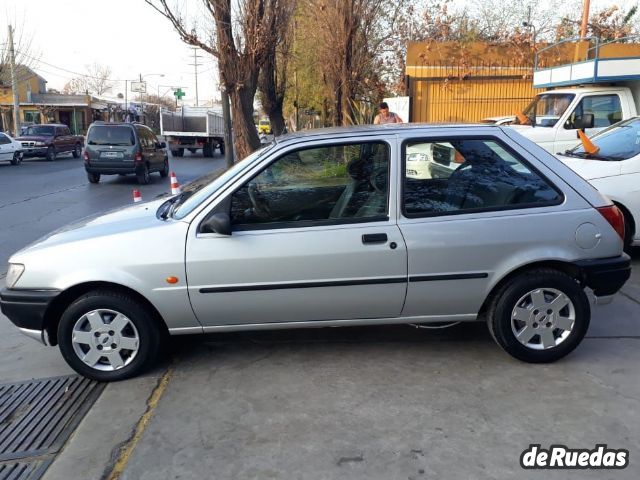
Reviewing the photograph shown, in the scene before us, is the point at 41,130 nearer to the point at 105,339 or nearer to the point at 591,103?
the point at 591,103

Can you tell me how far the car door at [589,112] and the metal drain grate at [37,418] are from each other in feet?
29.7

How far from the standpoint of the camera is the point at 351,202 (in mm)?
3963

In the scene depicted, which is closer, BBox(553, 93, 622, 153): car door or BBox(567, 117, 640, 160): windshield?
BBox(567, 117, 640, 160): windshield

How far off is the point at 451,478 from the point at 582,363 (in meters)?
1.78

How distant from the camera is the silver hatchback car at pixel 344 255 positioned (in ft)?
12.4

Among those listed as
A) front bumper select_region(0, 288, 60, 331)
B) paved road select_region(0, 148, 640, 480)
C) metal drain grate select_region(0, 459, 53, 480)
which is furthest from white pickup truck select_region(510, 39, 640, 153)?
metal drain grate select_region(0, 459, 53, 480)

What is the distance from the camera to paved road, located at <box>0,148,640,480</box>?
2984mm

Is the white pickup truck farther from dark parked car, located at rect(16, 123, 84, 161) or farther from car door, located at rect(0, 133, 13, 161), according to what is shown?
dark parked car, located at rect(16, 123, 84, 161)

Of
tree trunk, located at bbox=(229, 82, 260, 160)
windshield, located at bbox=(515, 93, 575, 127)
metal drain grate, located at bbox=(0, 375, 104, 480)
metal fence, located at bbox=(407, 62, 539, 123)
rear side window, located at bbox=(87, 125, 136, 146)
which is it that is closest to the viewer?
metal drain grate, located at bbox=(0, 375, 104, 480)

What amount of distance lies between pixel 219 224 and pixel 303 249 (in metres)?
0.58

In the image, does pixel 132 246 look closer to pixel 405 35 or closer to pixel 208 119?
pixel 405 35

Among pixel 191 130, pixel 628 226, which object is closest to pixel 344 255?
pixel 628 226

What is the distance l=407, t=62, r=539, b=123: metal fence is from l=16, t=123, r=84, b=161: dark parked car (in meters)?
18.5

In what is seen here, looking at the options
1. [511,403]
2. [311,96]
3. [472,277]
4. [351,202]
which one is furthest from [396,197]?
[311,96]
